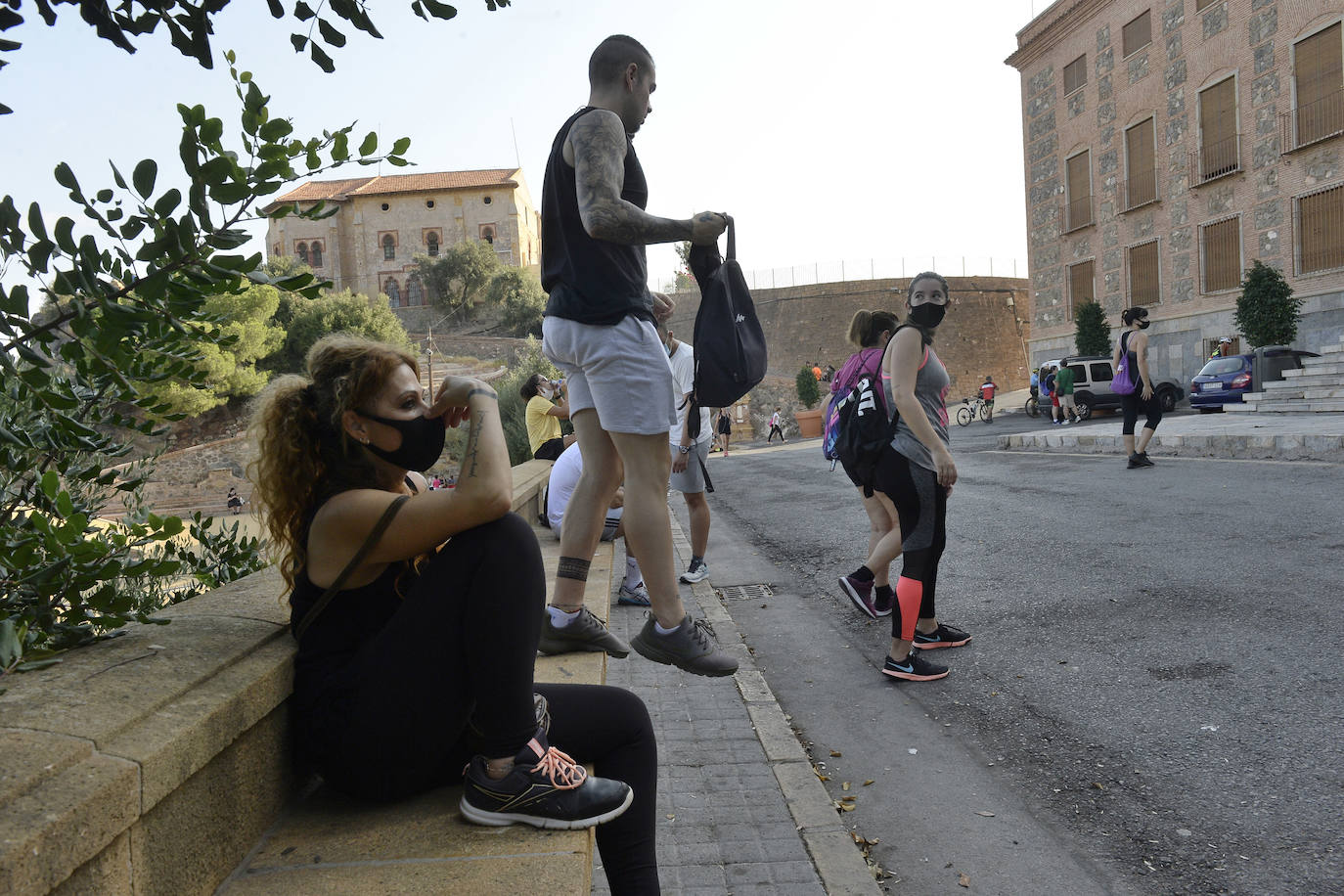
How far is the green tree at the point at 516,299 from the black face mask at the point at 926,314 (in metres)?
65.6

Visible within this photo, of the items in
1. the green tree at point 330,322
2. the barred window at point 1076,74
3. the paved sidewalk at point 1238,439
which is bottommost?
the paved sidewalk at point 1238,439

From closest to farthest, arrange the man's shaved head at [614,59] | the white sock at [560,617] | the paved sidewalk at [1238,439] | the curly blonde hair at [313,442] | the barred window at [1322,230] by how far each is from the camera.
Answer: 1. the curly blonde hair at [313,442]
2. the man's shaved head at [614,59]
3. the white sock at [560,617]
4. the paved sidewalk at [1238,439]
5. the barred window at [1322,230]

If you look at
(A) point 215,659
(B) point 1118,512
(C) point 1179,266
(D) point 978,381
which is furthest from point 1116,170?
(A) point 215,659

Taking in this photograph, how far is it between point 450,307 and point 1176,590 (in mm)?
74801

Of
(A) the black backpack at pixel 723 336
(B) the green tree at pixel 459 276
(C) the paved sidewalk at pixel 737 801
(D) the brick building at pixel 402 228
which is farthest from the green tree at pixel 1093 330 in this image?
(D) the brick building at pixel 402 228

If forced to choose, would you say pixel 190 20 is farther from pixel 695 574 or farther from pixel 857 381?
pixel 695 574

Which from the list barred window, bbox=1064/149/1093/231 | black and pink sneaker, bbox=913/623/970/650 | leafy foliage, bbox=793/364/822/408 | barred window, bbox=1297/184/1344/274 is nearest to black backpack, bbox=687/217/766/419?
black and pink sneaker, bbox=913/623/970/650

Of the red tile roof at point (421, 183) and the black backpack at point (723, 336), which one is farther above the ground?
the red tile roof at point (421, 183)

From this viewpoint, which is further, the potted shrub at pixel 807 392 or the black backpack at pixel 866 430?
the potted shrub at pixel 807 392

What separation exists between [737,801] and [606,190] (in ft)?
7.10

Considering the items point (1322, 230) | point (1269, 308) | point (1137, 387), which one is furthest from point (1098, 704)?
point (1322, 230)

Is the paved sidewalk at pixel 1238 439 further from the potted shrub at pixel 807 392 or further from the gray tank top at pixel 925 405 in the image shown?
the potted shrub at pixel 807 392

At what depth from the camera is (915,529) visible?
495cm

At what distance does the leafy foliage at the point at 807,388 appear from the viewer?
50.9 meters
